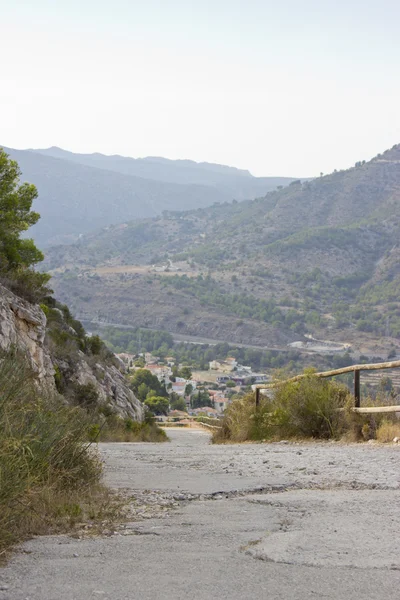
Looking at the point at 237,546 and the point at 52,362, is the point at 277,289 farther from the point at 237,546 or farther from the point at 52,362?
the point at 237,546

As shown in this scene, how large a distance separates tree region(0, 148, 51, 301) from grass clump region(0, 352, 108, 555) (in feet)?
56.2

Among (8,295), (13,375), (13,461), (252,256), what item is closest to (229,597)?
(13,461)

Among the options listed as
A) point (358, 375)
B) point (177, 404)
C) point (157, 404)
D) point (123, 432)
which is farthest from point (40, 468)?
point (177, 404)

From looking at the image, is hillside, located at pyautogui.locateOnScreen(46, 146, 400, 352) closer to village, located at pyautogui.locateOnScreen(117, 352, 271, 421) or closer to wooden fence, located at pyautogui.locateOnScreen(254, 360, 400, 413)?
village, located at pyautogui.locateOnScreen(117, 352, 271, 421)

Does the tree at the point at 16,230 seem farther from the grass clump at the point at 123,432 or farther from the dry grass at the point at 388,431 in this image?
the dry grass at the point at 388,431

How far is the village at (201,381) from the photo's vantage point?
274 feet

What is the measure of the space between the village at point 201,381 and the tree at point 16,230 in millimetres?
32528

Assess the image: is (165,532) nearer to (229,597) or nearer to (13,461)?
(13,461)

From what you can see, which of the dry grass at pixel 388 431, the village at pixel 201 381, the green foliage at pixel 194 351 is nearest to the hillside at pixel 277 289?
the green foliage at pixel 194 351

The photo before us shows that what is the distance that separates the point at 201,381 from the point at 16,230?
89865 mm

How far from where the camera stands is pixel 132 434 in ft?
75.5

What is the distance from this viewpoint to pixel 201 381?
115562mm

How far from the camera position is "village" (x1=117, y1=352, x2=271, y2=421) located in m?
83.6

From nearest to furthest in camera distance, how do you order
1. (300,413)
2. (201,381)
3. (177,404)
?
1. (300,413)
2. (177,404)
3. (201,381)
